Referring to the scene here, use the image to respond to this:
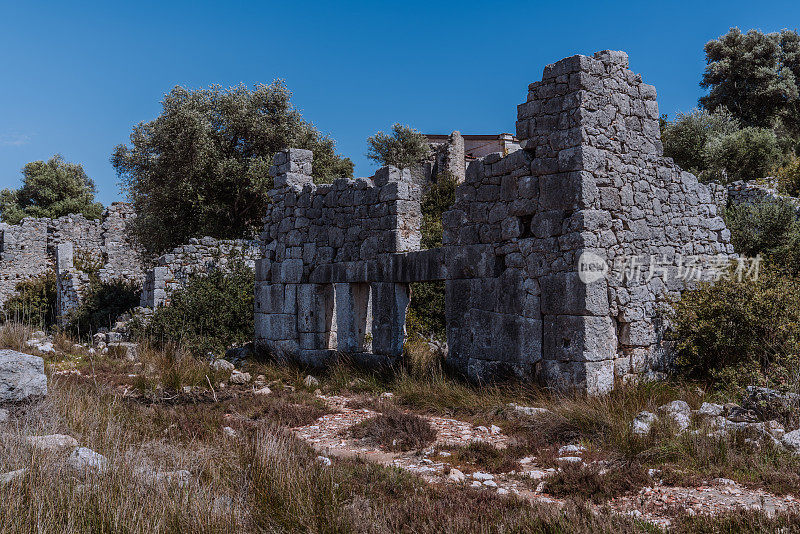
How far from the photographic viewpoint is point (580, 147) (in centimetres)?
773

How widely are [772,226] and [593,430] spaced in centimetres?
784

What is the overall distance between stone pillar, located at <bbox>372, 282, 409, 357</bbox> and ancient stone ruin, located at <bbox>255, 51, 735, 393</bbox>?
0.02 m

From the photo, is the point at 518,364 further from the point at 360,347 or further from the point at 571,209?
the point at 360,347

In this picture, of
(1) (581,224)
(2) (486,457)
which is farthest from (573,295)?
(2) (486,457)

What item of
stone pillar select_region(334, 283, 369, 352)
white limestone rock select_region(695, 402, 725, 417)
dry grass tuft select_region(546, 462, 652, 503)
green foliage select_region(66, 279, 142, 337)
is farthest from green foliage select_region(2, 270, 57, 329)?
white limestone rock select_region(695, 402, 725, 417)

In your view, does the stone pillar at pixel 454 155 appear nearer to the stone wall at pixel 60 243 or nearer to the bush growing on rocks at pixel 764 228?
the stone wall at pixel 60 243

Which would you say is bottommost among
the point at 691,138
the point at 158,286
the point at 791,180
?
the point at 158,286

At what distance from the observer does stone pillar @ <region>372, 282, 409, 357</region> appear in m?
10.1

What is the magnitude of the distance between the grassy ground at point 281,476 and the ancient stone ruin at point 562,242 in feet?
2.15

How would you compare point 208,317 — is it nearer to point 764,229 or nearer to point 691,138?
point 764,229

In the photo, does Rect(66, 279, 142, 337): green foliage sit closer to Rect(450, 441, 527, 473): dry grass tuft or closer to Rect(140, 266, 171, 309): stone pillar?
Rect(140, 266, 171, 309): stone pillar

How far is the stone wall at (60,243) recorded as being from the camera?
71.8 ft

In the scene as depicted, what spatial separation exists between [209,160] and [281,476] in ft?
48.7

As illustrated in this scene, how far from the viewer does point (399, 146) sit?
34219mm
